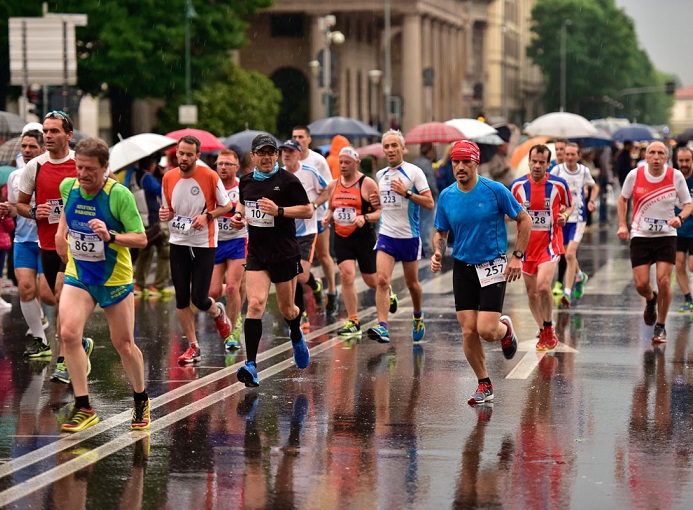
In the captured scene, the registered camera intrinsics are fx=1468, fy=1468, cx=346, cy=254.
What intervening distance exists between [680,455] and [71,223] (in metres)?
3.84

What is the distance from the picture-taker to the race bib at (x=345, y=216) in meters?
13.9

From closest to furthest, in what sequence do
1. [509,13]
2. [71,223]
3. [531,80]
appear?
[71,223] < [509,13] < [531,80]

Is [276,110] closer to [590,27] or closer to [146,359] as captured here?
[146,359]

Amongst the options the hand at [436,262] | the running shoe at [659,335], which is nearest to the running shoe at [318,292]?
the running shoe at [659,335]

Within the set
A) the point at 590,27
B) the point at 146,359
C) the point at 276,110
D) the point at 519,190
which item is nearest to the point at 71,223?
the point at 146,359

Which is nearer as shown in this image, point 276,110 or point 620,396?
point 620,396

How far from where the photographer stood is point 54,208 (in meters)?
11.0

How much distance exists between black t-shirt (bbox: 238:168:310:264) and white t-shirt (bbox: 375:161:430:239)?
94.3 inches

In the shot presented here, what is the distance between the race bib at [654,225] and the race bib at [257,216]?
158 inches

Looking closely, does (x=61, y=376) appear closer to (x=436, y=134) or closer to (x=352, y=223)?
(x=352, y=223)

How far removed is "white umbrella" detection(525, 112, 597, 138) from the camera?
2880 centimetres

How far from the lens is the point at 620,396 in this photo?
10273 millimetres

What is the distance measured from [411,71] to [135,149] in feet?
216

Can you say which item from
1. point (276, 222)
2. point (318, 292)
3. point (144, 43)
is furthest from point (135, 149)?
point (144, 43)
